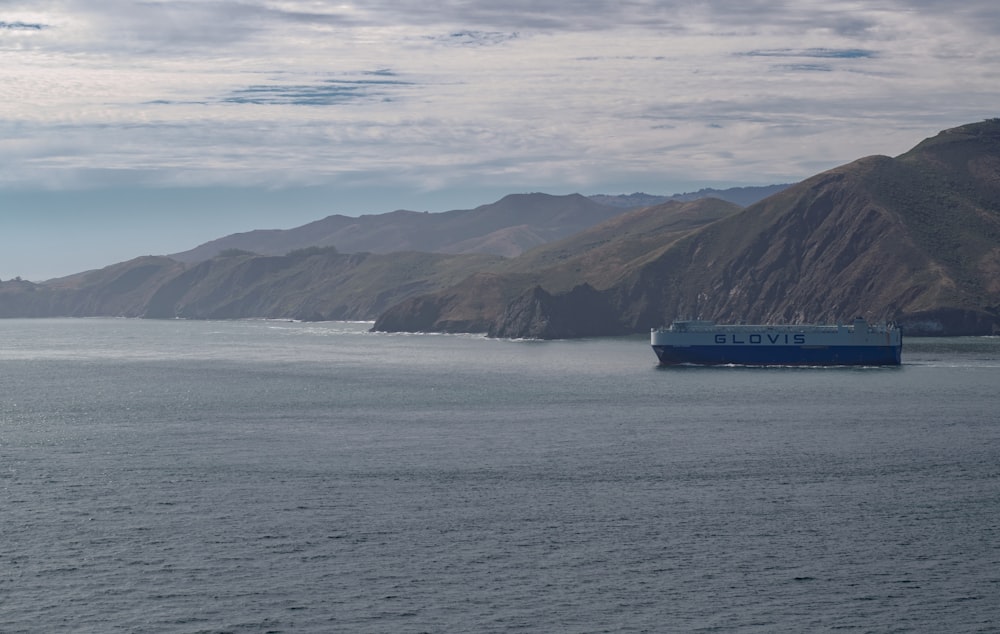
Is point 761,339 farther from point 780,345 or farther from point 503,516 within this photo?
point 503,516

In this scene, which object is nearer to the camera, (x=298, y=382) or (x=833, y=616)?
(x=833, y=616)

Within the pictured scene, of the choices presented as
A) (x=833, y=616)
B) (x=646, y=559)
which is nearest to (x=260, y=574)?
(x=646, y=559)

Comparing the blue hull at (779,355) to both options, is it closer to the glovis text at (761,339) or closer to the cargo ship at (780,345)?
the cargo ship at (780,345)

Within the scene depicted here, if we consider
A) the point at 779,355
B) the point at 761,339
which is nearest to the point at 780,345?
the point at 779,355

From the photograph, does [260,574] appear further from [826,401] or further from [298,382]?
[298,382]

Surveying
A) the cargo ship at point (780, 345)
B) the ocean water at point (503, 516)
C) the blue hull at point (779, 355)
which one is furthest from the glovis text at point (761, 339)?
the ocean water at point (503, 516)

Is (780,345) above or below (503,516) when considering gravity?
above
